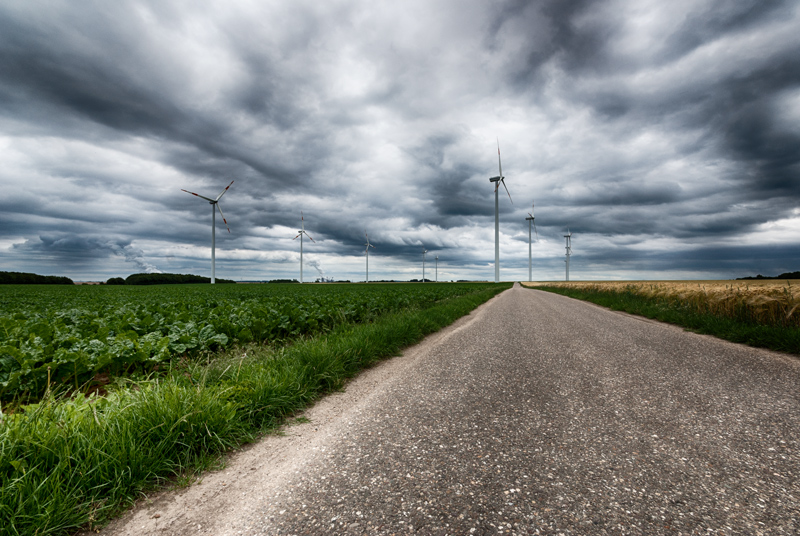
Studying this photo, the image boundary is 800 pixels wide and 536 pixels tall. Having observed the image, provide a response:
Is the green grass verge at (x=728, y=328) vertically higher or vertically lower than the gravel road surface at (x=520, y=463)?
higher

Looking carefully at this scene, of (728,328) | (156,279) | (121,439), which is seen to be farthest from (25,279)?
(728,328)

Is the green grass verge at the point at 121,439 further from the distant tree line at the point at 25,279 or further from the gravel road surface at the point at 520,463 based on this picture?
the distant tree line at the point at 25,279

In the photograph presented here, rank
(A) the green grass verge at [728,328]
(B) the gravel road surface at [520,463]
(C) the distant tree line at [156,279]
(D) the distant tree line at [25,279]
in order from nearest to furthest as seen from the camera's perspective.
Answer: (B) the gravel road surface at [520,463], (A) the green grass verge at [728,328], (D) the distant tree line at [25,279], (C) the distant tree line at [156,279]

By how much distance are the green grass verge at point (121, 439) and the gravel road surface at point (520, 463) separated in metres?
0.29

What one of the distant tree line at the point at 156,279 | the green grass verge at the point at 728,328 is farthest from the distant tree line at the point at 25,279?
the green grass verge at the point at 728,328

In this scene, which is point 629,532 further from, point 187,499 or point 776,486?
point 187,499

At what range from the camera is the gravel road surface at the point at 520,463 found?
7.93ft

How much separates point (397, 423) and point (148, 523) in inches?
95.8

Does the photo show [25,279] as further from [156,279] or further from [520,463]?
[520,463]

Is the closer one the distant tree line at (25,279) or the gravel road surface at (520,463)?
the gravel road surface at (520,463)

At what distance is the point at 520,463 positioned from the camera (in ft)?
10.2

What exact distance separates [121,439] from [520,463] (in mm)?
3651

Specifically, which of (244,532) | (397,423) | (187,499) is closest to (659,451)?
(397,423)

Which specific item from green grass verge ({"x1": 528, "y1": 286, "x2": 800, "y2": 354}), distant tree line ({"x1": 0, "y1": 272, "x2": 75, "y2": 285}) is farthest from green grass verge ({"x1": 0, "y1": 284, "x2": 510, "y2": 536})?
distant tree line ({"x1": 0, "y1": 272, "x2": 75, "y2": 285})
